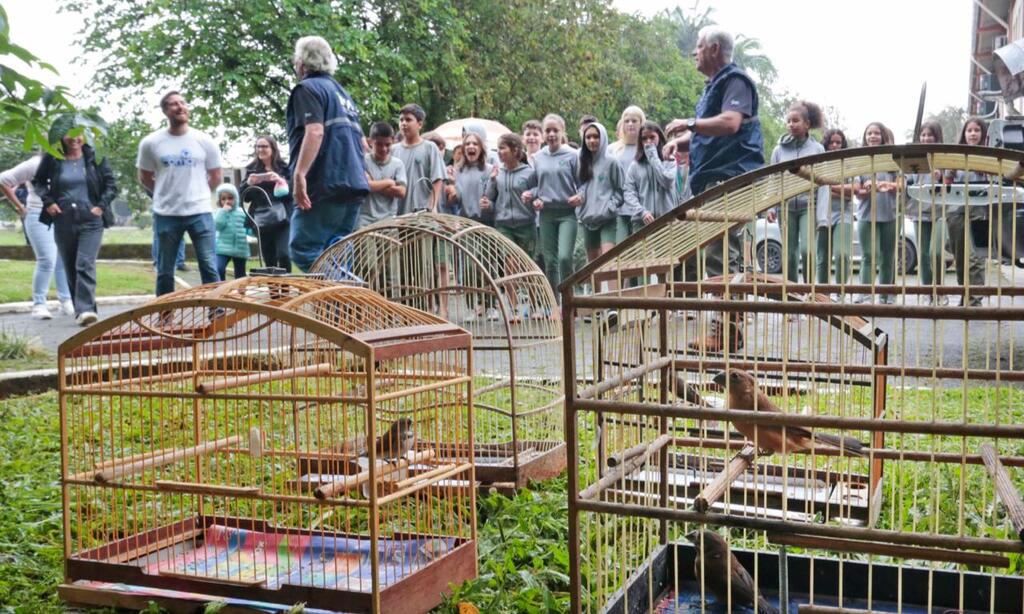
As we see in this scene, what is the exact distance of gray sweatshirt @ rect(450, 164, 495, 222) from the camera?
1034 cm

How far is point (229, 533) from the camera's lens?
3.83 metres

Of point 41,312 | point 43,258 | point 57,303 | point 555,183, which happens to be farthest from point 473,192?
point 57,303

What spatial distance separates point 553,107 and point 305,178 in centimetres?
1863

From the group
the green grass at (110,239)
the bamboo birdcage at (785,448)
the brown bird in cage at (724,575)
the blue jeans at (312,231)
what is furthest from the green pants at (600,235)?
the green grass at (110,239)

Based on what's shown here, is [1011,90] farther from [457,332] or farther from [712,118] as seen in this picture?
[457,332]

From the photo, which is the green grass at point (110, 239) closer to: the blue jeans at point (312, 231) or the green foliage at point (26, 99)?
the blue jeans at point (312, 231)

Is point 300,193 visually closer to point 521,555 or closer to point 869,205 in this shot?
point 521,555

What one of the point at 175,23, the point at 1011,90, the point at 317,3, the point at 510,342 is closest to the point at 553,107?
the point at 317,3

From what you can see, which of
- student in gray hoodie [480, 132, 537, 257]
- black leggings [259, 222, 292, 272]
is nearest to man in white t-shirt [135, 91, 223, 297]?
black leggings [259, 222, 292, 272]

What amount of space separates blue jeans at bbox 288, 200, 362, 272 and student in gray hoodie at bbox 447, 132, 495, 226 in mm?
3959

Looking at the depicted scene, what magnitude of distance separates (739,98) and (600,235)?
12.8 feet

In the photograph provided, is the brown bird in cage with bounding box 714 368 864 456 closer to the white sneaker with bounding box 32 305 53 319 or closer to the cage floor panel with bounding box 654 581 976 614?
the cage floor panel with bounding box 654 581 976 614

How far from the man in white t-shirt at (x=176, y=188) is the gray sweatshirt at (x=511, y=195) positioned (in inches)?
123

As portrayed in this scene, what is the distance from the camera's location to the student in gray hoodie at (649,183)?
30.8 feet
